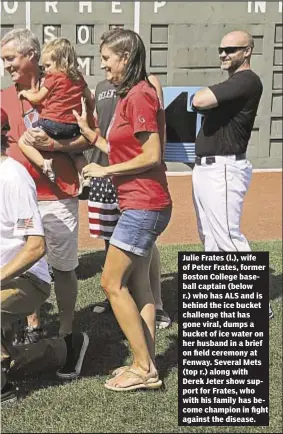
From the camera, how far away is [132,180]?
3232 millimetres

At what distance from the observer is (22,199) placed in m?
3.07

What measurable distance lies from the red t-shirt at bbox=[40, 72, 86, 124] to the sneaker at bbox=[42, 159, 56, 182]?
0.25 m

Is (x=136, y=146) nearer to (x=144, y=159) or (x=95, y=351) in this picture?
(x=144, y=159)

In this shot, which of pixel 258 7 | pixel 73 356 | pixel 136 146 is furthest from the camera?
pixel 258 7

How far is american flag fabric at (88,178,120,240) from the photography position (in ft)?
14.8

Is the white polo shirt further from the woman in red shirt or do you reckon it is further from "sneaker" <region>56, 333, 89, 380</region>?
"sneaker" <region>56, 333, 89, 380</region>

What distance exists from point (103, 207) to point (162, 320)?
82 centimetres

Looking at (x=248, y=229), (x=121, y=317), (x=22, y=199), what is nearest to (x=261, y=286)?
(x=121, y=317)

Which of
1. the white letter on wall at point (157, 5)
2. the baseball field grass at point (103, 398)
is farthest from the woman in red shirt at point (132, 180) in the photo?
the white letter on wall at point (157, 5)

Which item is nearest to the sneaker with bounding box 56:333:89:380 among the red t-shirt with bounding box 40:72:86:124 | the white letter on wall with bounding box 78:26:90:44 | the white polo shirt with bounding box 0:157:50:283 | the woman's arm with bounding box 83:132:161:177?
the white polo shirt with bounding box 0:157:50:283

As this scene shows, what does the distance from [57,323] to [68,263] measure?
0.69 metres

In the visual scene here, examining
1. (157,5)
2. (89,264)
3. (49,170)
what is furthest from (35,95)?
(157,5)

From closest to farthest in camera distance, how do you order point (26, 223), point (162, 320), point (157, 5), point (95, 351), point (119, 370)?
point (26, 223), point (119, 370), point (95, 351), point (162, 320), point (157, 5)

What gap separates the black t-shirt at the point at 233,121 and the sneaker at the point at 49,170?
43.3 inches
